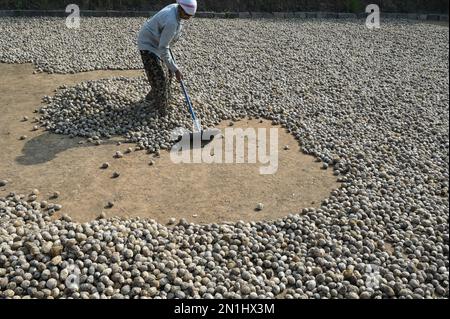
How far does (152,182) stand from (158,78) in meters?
1.88

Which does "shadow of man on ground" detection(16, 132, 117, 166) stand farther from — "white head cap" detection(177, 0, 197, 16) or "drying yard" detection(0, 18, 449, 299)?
A: "white head cap" detection(177, 0, 197, 16)

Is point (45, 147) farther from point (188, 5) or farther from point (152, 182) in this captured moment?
point (188, 5)

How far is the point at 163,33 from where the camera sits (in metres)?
5.80

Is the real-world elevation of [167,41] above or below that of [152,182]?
above

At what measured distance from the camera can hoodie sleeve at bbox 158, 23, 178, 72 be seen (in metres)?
5.76

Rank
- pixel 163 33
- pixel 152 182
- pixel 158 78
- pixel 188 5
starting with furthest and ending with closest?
pixel 158 78
pixel 163 33
pixel 188 5
pixel 152 182

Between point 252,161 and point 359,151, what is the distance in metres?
1.48

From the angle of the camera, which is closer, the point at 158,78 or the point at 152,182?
the point at 152,182

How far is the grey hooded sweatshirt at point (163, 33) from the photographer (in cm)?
577

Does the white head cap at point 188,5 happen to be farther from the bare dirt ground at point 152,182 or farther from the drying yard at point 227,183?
the bare dirt ground at point 152,182

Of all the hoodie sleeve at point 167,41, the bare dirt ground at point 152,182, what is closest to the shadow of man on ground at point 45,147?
the bare dirt ground at point 152,182

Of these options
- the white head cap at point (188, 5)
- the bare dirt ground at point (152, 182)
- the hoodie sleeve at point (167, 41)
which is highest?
the white head cap at point (188, 5)

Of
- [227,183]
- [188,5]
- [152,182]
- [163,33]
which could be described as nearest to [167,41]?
[163,33]
